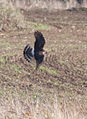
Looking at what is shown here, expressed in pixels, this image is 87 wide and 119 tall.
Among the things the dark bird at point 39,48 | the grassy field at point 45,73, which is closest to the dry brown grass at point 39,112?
the grassy field at point 45,73

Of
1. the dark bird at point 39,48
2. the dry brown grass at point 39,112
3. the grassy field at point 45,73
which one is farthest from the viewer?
the grassy field at point 45,73

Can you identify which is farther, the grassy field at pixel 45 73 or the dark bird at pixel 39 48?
the grassy field at pixel 45 73

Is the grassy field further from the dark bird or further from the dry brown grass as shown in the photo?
the dark bird

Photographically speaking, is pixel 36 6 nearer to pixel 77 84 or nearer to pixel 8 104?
pixel 77 84

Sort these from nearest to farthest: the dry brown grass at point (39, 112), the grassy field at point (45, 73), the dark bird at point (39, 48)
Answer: the dark bird at point (39, 48)
the dry brown grass at point (39, 112)
the grassy field at point (45, 73)

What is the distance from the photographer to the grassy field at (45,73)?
15.5 ft

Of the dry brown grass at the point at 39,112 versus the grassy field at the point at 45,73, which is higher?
the dry brown grass at the point at 39,112

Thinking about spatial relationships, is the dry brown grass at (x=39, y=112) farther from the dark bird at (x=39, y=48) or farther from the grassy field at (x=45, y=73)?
the dark bird at (x=39, y=48)

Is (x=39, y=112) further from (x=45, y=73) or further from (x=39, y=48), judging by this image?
(x=45, y=73)

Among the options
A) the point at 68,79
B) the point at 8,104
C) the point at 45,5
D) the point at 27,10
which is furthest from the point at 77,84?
the point at 45,5

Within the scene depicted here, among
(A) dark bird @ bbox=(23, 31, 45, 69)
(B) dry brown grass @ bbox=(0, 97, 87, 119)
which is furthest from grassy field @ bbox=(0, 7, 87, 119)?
(A) dark bird @ bbox=(23, 31, 45, 69)

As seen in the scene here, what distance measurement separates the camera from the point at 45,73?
8008mm

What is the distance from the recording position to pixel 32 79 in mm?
7527

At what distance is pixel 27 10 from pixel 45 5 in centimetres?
171
